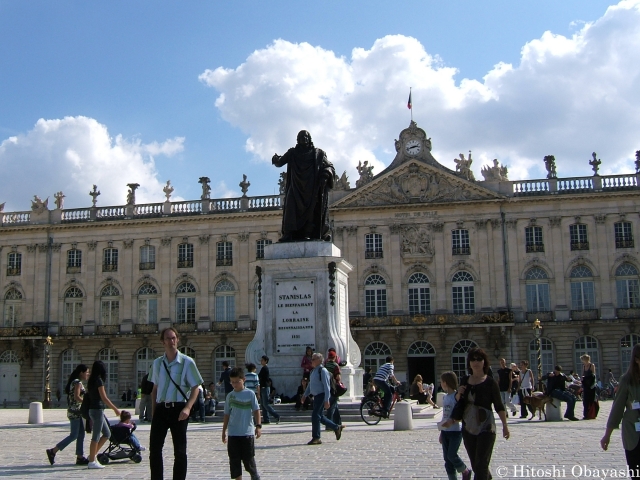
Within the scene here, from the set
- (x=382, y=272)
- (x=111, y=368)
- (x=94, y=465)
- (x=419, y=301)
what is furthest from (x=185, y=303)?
(x=94, y=465)

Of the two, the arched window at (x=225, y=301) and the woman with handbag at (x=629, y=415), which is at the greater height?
the arched window at (x=225, y=301)

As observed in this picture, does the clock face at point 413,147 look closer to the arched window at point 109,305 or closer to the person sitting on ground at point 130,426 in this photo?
the arched window at point 109,305

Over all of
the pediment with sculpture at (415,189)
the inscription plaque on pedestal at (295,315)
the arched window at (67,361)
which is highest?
the pediment with sculpture at (415,189)

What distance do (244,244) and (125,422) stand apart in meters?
35.7

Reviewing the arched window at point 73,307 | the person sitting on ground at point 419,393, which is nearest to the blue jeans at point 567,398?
the person sitting on ground at point 419,393

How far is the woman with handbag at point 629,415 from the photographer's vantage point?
6.29 metres

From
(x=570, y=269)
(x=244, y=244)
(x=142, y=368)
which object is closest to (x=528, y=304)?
(x=570, y=269)

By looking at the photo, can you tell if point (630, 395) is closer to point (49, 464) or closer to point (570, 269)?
point (49, 464)

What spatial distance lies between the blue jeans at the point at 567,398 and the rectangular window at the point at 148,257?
3325 cm

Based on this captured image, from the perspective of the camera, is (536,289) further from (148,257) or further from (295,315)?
(295,315)

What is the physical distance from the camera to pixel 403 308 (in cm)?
4409

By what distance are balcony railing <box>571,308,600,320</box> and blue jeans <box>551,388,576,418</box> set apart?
84.5 feet

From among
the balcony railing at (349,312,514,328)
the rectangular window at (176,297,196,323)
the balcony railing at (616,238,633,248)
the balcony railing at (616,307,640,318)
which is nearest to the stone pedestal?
the balcony railing at (349,312,514,328)

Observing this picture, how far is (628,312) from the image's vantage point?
42.1m
